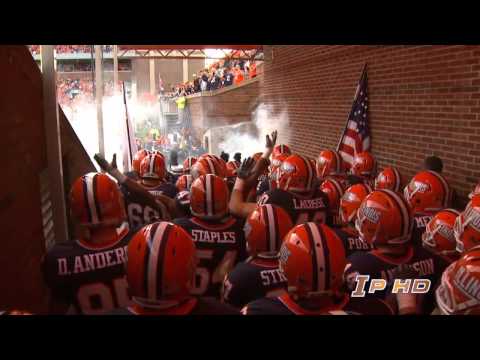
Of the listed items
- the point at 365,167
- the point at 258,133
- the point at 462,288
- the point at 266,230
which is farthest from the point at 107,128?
the point at 462,288

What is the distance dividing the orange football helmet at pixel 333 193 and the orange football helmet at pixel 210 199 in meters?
1.96

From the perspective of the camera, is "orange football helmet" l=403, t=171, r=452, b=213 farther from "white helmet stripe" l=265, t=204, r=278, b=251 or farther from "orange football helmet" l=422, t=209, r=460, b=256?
"white helmet stripe" l=265, t=204, r=278, b=251

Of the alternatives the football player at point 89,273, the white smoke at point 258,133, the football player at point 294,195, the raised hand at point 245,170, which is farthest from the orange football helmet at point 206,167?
the white smoke at point 258,133

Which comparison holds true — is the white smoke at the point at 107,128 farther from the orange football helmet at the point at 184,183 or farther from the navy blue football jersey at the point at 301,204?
the navy blue football jersey at the point at 301,204

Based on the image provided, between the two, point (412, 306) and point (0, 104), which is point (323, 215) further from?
point (0, 104)

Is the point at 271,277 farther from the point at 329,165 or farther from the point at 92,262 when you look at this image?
the point at 329,165

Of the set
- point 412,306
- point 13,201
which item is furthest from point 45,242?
point 412,306

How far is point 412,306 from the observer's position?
2.40 meters

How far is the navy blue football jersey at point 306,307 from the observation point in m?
2.39

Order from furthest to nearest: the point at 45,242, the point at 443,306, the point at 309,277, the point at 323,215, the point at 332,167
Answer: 1. the point at 332,167
2. the point at 323,215
3. the point at 45,242
4. the point at 309,277
5. the point at 443,306

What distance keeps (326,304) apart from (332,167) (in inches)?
209

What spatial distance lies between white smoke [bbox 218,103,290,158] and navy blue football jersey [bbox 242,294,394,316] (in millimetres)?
12400

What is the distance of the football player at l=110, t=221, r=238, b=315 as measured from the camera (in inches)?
90.1

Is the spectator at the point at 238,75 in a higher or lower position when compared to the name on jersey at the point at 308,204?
higher
